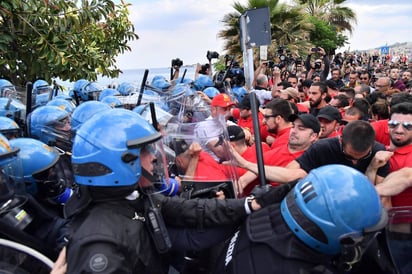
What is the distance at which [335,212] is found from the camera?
1.48 metres

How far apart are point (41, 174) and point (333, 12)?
30937 mm

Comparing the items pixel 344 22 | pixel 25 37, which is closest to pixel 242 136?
pixel 25 37

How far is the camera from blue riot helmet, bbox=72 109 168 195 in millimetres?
1808

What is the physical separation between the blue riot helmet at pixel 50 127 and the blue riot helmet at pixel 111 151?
2.10 metres

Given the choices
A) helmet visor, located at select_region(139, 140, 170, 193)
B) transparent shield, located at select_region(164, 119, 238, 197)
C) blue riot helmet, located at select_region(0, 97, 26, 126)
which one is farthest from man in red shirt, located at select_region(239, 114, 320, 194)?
blue riot helmet, located at select_region(0, 97, 26, 126)

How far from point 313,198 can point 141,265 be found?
0.79 m

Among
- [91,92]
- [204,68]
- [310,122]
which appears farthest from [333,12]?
[310,122]

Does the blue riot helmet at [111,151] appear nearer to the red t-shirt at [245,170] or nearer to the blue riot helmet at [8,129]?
the red t-shirt at [245,170]

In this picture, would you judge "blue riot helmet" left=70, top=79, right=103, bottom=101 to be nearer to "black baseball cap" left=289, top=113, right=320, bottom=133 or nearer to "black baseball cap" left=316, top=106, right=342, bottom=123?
"black baseball cap" left=316, top=106, right=342, bottom=123

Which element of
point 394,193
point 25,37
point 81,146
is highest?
point 25,37

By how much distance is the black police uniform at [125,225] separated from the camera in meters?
1.58

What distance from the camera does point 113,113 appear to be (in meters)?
1.94

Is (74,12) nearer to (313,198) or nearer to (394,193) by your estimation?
(394,193)

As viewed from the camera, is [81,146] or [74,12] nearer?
[81,146]
